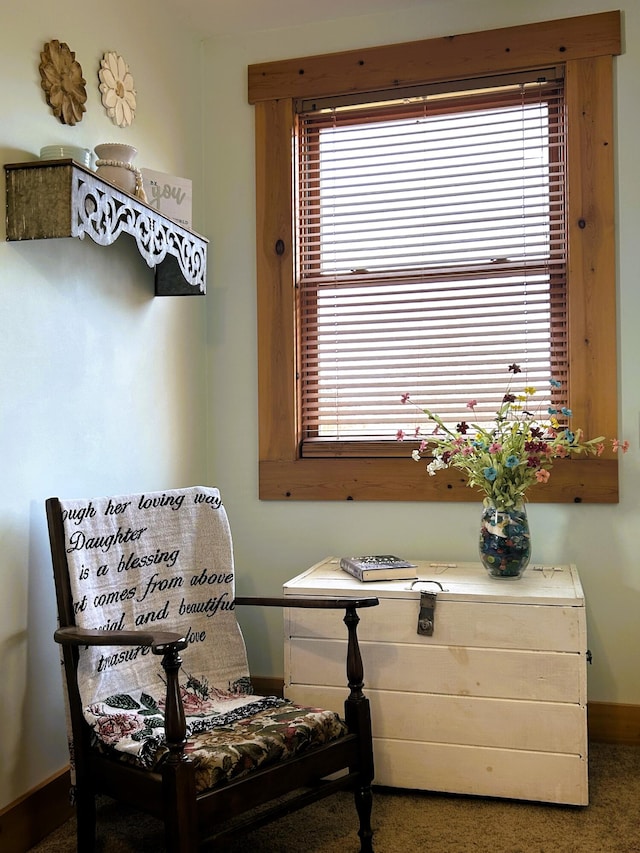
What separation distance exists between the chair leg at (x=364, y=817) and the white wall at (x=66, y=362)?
2.75 ft

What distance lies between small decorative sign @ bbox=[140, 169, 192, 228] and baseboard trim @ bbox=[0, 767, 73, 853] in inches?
66.3

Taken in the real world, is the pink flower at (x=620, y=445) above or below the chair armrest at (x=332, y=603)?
above

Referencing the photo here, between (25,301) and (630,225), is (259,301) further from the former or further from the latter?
(630,225)

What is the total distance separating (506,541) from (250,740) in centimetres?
101

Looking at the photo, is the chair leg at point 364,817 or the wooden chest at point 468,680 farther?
the wooden chest at point 468,680

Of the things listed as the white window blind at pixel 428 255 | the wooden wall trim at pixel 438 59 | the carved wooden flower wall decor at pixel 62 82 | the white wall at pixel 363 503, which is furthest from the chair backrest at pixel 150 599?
the wooden wall trim at pixel 438 59

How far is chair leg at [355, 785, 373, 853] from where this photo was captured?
6.72 feet

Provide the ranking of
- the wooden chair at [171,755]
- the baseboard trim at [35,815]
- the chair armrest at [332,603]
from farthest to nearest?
1. the chair armrest at [332,603]
2. the baseboard trim at [35,815]
3. the wooden chair at [171,755]

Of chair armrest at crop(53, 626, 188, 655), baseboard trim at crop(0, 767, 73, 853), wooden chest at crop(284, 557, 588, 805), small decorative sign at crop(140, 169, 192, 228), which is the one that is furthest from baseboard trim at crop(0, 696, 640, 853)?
small decorative sign at crop(140, 169, 192, 228)

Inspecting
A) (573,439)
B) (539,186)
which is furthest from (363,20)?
(573,439)

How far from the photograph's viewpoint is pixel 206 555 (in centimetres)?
242

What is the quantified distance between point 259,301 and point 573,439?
1.28 metres

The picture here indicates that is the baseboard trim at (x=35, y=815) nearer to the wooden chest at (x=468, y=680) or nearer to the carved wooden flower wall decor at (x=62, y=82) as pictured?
the wooden chest at (x=468, y=680)

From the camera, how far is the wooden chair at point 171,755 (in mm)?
1687
